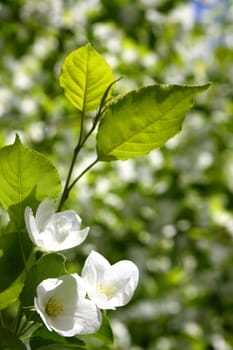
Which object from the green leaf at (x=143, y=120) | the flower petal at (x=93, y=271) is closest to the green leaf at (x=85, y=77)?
the green leaf at (x=143, y=120)

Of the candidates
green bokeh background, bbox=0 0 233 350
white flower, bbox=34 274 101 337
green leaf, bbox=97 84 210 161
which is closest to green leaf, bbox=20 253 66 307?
white flower, bbox=34 274 101 337

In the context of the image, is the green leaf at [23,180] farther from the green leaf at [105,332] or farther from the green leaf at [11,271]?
the green leaf at [105,332]

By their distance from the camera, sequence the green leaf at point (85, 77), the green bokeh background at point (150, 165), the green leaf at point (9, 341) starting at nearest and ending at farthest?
the green leaf at point (9, 341) → the green leaf at point (85, 77) → the green bokeh background at point (150, 165)

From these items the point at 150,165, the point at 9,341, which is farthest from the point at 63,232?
the point at 150,165

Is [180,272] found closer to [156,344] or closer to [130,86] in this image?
[156,344]

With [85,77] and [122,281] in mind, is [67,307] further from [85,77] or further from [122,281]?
[85,77]

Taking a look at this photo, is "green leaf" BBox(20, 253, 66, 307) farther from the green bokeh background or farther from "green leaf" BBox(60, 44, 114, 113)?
the green bokeh background
